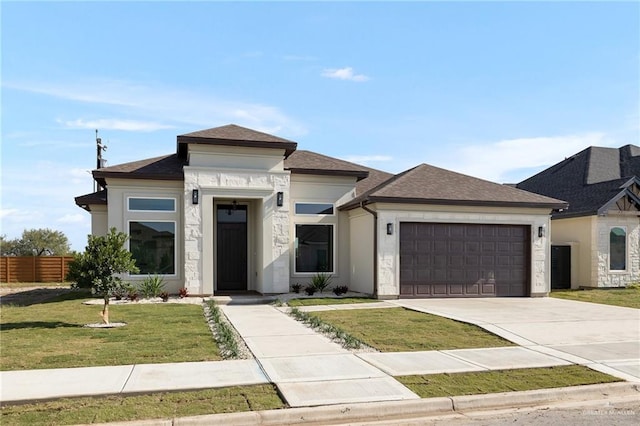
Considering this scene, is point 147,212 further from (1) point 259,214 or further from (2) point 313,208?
(2) point 313,208

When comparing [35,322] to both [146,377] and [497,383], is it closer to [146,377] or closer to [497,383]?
[146,377]

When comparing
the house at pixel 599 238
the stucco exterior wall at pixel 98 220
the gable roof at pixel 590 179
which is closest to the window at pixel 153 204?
the stucco exterior wall at pixel 98 220

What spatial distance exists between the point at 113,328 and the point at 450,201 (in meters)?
10.8

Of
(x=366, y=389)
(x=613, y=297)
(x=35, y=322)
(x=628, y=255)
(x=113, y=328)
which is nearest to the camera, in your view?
(x=366, y=389)

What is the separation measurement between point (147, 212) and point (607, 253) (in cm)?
1828

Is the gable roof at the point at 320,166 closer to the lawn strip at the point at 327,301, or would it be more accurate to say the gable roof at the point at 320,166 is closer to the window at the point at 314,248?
the window at the point at 314,248

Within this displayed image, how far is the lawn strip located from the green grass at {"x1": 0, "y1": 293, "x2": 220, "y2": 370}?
9.46 ft

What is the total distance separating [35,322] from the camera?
11344 mm

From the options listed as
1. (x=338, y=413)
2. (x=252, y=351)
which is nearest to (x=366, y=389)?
(x=338, y=413)

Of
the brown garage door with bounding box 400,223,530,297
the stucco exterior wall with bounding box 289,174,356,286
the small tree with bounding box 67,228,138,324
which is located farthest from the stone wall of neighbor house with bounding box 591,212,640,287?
the small tree with bounding box 67,228,138,324

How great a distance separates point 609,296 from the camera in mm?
18422

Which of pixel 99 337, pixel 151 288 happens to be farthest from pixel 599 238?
pixel 99 337

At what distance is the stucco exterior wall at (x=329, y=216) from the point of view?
59.4 feet

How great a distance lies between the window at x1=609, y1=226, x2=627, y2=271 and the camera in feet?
70.3
